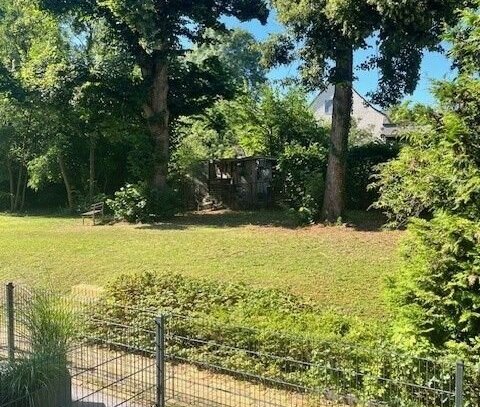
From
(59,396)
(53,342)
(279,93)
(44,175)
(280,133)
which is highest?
(279,93)

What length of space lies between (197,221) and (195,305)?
9775 millimetres

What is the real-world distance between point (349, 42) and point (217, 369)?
9.68 m

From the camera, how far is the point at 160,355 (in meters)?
4.17

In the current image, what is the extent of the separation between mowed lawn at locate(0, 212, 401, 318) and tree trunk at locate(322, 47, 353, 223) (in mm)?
1022

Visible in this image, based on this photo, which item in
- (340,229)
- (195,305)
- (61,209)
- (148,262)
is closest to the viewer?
(195,305)

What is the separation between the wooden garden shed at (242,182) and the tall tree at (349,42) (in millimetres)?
4995

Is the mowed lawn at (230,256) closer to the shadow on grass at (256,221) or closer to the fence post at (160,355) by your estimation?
the shadow on grass at (256,221)

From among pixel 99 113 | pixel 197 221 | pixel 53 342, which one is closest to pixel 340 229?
pixel 197 221

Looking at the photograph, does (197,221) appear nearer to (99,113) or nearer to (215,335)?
(99,113)

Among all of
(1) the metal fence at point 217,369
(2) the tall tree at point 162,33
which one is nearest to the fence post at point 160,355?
(1) the metal fence at point 217,369

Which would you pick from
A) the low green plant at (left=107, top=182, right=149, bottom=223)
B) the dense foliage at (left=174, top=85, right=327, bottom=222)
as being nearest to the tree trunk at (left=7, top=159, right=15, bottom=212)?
the dense foliage at (left=174, top=85, right=327, bottom=222)

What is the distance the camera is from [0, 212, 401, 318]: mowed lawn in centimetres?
837

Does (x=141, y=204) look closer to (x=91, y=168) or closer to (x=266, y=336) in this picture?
(x=91, y=168)

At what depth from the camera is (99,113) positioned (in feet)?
57.4
